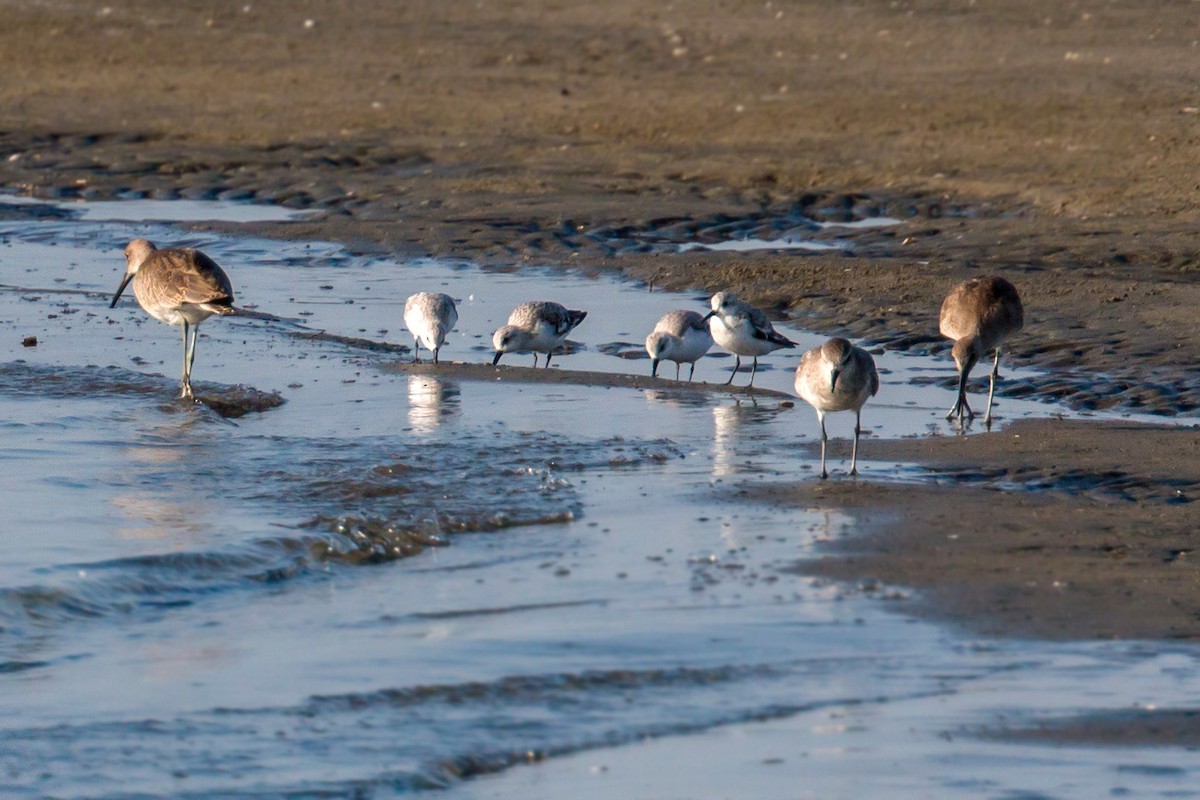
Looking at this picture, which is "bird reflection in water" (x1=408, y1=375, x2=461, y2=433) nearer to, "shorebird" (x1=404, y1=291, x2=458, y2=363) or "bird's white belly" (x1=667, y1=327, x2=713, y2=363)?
"shorebird" (x1=404, y1=291, x2=458, y2=363)

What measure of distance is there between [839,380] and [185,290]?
412cm

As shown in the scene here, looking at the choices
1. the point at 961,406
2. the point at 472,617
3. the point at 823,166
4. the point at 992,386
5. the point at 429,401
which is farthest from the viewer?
the point at 823,166

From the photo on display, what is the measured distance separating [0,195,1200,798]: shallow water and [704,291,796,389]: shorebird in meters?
0.27

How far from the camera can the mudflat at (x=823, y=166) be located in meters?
7.58

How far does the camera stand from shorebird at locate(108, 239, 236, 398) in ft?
34.6

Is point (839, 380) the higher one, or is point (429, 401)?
point (839, 380)

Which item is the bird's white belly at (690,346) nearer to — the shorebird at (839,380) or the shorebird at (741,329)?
the shorebird at (741,329)

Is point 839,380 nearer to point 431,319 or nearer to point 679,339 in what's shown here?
point 679,339

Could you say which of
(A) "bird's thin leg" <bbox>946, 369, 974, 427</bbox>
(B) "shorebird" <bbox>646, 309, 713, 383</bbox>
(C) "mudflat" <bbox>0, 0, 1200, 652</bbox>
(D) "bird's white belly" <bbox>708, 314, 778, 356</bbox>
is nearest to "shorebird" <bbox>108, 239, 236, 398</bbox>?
(B) "shorebird" <bbox>646, 309, 713, 383</bbox>

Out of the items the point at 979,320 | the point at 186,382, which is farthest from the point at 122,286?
the point at 979,320

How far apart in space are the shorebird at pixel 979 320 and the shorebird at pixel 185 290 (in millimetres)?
4027

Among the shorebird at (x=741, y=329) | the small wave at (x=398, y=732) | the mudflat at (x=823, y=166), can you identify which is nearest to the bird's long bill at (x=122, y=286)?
the mudflat at (x=823, y=166)

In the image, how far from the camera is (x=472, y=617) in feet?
20.7

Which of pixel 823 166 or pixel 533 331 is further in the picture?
pixel 823 166
